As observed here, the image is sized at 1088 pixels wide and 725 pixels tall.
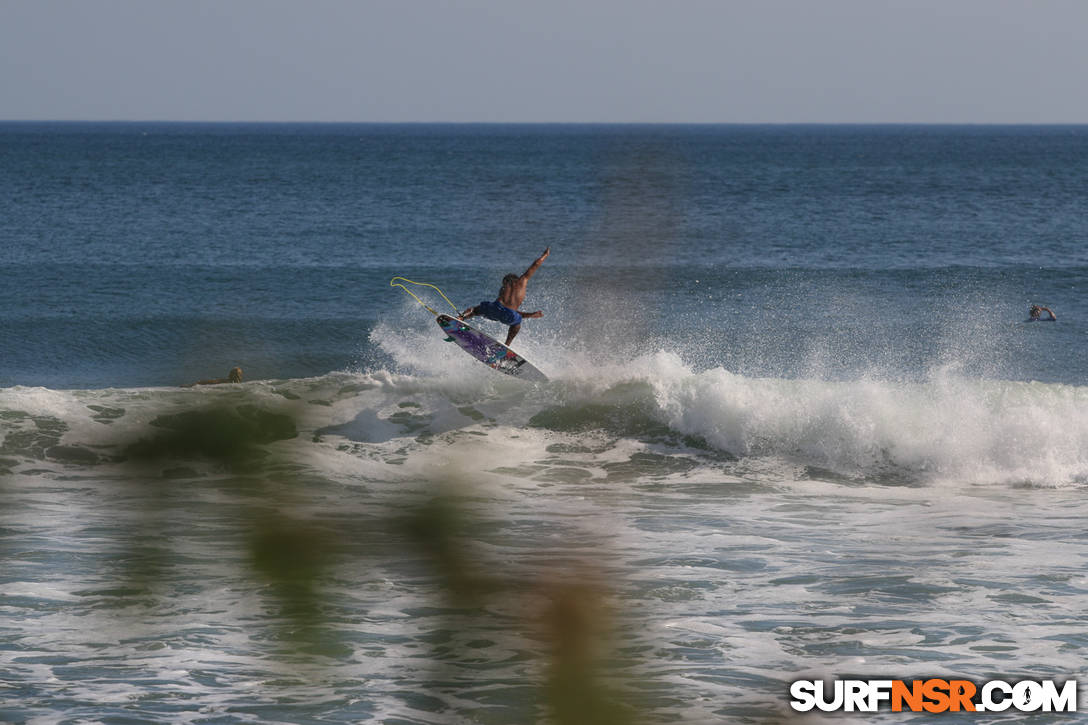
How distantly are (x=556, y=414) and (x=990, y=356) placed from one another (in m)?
15.6

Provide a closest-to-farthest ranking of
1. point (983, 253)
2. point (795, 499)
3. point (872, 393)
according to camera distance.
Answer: point (795, 499) < point (872, 393) < point (983, 253)

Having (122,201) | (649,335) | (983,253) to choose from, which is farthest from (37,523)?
(122,201)

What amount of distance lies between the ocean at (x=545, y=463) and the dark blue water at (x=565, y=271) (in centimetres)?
25

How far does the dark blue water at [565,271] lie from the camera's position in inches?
1264

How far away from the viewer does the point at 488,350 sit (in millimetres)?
22609

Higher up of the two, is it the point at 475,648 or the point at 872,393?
the point at 475,648

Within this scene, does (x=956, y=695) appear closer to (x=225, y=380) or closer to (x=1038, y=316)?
(x=225, y=380)

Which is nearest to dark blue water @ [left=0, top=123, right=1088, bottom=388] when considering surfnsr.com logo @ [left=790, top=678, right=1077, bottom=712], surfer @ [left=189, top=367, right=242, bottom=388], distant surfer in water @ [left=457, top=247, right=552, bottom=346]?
surfer @ [left=189, top=367, right=242, bottom=388]

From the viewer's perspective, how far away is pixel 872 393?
23.1 meters

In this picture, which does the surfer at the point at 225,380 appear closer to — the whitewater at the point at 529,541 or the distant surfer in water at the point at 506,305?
the whitewater at the point at 529,541

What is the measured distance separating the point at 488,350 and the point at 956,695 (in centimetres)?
1576

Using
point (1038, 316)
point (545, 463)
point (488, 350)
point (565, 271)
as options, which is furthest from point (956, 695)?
point (565, 271)

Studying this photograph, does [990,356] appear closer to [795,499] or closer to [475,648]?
[795,499]

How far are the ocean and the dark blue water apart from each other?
0.25 m
